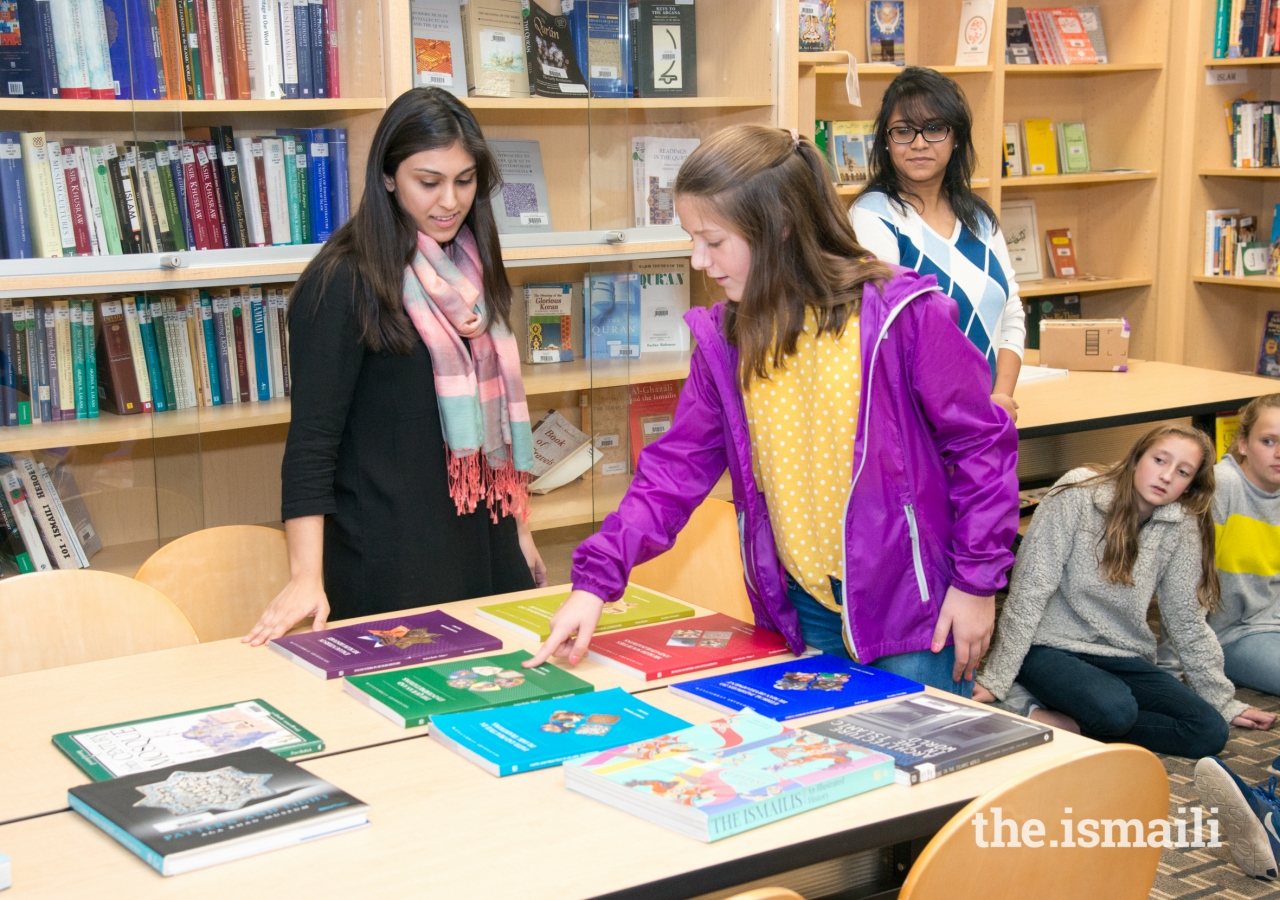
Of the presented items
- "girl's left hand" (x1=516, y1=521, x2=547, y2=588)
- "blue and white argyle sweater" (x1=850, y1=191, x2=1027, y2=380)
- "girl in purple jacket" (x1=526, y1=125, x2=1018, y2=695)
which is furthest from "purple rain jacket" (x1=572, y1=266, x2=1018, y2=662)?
"blue and white argyle sweater" (x1=850, y1=191, x2=1027, y2=380)

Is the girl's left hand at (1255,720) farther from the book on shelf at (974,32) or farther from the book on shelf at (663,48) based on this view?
the book on shelf at (974,32)

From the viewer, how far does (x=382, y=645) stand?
1.87 meters

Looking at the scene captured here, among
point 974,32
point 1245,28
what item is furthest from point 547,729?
point 1245,28

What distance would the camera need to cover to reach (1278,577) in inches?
137

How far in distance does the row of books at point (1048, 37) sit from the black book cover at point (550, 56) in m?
2.60

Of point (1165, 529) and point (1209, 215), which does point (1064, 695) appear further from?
point (1209, 215)

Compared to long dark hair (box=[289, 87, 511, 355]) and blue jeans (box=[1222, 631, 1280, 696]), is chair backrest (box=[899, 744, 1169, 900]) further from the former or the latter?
blue jeans (box=[1222, 631, 1280, 696])

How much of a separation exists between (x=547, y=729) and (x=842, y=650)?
1.81ft

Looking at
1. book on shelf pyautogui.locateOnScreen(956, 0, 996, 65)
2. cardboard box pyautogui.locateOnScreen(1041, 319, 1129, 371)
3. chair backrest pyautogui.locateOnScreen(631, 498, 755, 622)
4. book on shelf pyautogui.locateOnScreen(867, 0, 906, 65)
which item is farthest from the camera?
book on shelf pyautogui.locateOnScreen(867, 0, 906, 65)

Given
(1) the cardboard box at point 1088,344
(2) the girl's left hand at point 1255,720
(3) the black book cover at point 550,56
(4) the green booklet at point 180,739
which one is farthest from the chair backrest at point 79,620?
(1) the cardboard box at point 1088,344

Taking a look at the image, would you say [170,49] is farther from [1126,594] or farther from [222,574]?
[1126,594]

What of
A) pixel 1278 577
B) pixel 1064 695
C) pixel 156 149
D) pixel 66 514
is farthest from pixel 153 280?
pixel 1278 577

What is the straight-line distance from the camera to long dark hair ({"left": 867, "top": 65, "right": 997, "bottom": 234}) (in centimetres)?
294

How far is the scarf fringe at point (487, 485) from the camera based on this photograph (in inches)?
88.3
